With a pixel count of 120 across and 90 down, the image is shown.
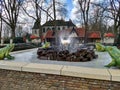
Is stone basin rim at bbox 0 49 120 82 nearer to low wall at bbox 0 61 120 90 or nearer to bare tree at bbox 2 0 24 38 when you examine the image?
low wall at bbox 0 61 120 90

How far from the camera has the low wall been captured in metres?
4.19

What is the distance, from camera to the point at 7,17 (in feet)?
95.3

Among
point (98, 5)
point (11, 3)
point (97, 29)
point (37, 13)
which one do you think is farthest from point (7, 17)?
point (97, 29)

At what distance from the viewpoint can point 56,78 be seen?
461 centimetres

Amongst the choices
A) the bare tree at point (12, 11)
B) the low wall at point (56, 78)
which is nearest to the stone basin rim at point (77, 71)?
the low wall at point (56, 78)

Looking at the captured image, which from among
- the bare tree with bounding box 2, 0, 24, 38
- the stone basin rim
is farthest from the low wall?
the bare tree with bounding box 2, 0, 24, 38

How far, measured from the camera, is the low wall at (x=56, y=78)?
4.19 metres

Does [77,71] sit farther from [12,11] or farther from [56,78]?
[12,11]

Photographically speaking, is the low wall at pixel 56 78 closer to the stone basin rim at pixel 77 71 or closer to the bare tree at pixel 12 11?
the stone basin rim at pixel 77 71

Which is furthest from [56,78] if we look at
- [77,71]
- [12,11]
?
[12,11]

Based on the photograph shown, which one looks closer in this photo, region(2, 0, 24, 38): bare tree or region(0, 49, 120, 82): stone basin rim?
region(0, 49, 120, 82): stone basin rim

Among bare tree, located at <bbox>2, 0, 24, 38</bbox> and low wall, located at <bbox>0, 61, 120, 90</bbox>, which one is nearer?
low wall, located at <bbox>0, 61, 120, 90</bbox>

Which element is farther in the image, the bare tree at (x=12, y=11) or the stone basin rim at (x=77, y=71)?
the bare tree at (x=12, y=11)

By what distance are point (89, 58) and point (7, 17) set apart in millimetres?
24695
